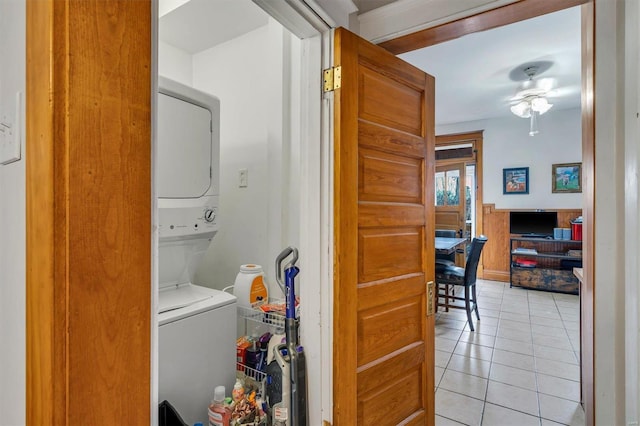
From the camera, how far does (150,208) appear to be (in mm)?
761

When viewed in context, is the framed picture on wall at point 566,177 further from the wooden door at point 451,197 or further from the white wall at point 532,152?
the wooden door at point 451,197

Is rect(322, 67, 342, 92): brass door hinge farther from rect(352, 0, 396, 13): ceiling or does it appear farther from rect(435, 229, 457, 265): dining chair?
rect(435, 229, 457, 265): dining chair

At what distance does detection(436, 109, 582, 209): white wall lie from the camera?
5312mm

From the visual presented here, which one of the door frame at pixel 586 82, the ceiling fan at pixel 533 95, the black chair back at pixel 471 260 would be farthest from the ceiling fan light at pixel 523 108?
the door frame at pixel 586 82

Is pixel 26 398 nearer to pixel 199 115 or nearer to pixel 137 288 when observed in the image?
pixel 137 288

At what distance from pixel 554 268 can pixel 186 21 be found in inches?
229

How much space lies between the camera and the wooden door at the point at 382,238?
4.51 feet

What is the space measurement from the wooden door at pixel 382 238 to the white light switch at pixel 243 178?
115 centimetres

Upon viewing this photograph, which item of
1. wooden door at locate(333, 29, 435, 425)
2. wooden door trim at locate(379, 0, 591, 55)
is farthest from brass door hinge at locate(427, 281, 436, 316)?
wooden door trim at locate(379, 0, 591, 55)

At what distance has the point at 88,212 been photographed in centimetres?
65

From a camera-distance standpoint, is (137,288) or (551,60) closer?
(137,288)

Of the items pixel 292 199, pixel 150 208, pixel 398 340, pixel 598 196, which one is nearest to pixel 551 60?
pixel 598 196

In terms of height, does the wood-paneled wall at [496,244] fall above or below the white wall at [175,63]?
below
